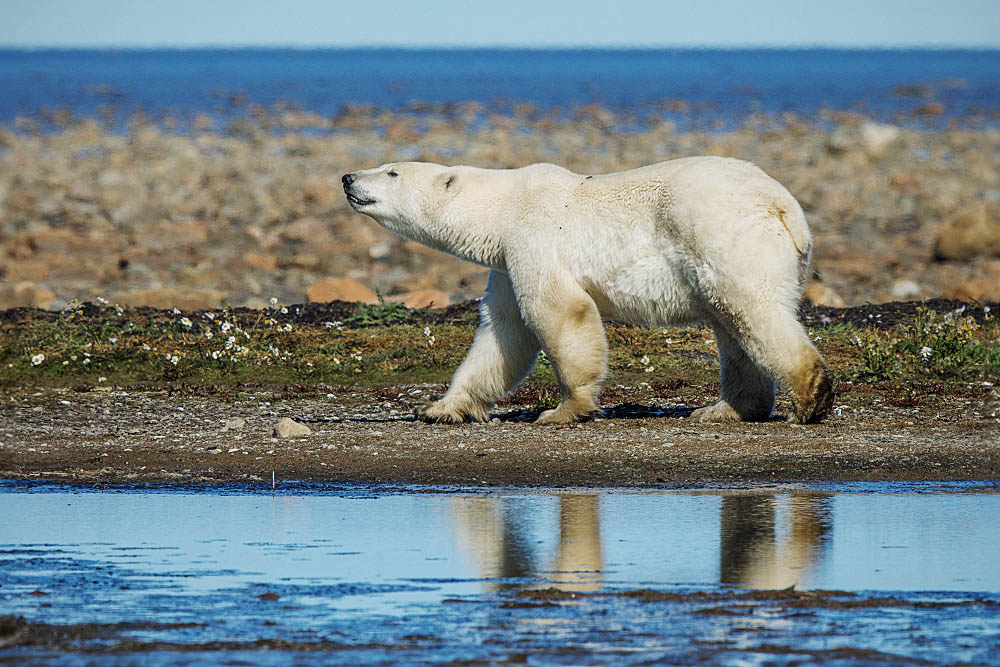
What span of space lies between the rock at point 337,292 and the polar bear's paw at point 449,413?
5.25m

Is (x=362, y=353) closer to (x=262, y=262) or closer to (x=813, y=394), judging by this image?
(x=813, y=394)

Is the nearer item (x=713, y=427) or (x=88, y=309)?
(x=713, y=427)

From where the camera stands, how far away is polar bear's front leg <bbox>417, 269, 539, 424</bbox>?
10055 millimetres

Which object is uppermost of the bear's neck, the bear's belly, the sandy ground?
the bear's neck

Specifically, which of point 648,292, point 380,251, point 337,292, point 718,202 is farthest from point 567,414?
point 380,251

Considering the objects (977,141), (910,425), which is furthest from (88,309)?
(977,141)

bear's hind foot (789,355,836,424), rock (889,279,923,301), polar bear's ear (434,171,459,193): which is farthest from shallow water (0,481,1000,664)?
rock (889,279,923,301)

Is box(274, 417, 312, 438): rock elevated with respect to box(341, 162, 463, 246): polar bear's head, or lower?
lower

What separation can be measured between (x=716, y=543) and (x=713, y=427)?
3.10 metres

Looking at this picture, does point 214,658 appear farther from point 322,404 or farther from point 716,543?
point 322,404

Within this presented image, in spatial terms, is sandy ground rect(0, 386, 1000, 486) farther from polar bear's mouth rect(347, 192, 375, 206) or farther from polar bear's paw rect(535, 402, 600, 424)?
polar bear's mouth rect(347, 192, 375, 206)

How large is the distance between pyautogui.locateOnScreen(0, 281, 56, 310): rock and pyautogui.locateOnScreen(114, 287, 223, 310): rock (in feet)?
3.72

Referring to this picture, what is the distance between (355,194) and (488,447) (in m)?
2.16

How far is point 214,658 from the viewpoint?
5.07 metres
